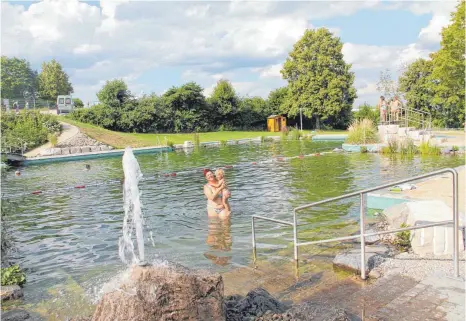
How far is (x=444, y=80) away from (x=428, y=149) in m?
11.1

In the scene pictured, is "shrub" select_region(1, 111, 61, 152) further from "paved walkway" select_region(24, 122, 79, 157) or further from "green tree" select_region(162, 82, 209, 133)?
"green tree" select_region(162, 82, 209, 133)

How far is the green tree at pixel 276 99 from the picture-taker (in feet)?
180

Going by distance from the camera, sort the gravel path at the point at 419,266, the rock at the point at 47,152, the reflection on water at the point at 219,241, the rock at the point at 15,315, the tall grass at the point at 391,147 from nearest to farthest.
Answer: the gravel path at the point at 419,266 < the rock at the point at 15,315 < the reflection on water at the point at 219,241 < the tall grass at the point at 391,147 < the rock at the point at 47,152

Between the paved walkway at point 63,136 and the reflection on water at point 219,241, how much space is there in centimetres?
2411

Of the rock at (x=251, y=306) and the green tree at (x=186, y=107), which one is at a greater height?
the green tree at (x=186, y=107)

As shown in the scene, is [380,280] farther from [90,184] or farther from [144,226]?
[90,184]

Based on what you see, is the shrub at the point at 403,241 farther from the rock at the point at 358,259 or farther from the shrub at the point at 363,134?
the shrub at the point at 363,134

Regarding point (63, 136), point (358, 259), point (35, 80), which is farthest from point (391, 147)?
point (35, 80)

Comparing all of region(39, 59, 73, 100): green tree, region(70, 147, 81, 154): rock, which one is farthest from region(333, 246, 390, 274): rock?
region(39, 59, 73, 100): green tree

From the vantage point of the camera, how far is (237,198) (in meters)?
13.3

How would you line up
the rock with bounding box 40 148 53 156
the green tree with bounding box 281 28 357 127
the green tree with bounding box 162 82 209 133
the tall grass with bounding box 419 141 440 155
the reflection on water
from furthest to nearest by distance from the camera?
the green tree with bounding box 281 28 357 127, the green tree with bounding box 162 82 209 133, the rock with bounding box 40 148 53 156, the tall grass with bounding box 419 141 440 155, the reflection on water

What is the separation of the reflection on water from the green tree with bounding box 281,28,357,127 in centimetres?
4117

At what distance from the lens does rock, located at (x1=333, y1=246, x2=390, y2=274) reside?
19.5 feet

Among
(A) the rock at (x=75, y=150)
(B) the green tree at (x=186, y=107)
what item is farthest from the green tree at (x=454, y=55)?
(B) the green tree at (x=186, y=107)
